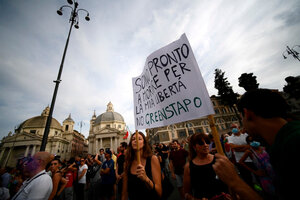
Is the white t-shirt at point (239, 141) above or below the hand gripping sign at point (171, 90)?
below

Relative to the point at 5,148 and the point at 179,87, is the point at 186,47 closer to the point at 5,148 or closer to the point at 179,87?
the point at 179,87

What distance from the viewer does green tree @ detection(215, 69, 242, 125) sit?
30.0 m

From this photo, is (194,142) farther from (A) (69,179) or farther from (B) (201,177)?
(A) (69,179)

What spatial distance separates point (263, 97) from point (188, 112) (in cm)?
85

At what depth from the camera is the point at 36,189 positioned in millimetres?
2023

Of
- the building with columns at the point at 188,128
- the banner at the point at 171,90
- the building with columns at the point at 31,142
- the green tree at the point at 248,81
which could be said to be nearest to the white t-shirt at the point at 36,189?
the banner at the point at 171,90

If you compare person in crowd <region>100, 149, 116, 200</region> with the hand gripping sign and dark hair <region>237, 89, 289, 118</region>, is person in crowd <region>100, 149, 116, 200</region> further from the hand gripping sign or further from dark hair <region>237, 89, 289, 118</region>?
dark hair <region>237, 89, 289, 118</region>

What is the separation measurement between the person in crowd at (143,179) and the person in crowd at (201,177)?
1.93 ft

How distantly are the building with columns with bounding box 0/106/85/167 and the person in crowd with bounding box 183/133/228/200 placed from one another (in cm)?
5611

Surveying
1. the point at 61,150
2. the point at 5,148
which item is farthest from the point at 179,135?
the point at 5,148

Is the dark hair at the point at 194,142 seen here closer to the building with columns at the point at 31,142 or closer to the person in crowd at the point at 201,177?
the person in crowd at the point at 201,177

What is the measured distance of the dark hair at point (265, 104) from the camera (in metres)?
1.02

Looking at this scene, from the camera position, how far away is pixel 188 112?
5.74 ft

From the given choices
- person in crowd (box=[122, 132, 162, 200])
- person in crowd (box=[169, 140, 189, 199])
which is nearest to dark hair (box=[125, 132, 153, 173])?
person in crowd (box=[122, 132, 162, 200])
